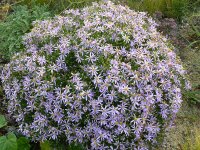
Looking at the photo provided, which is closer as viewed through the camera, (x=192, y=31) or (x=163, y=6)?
(x=192, y=31)

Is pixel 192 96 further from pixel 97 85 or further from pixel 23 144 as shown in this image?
pixel 23 144

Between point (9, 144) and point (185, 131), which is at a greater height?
point (9, 144)

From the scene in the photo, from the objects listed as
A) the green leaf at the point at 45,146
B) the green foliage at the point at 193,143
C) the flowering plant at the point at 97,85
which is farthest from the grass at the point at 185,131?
the green leaf at the point at 45,146

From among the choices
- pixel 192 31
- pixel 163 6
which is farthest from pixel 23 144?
pixel 163 6

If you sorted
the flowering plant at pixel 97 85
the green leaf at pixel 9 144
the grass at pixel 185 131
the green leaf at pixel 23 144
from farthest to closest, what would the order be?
the grass at pixel 185 131 → the green leaf at pixel 23 144 → the green leaf at pixel 9 144 → the flowering plant at pixel 97 85

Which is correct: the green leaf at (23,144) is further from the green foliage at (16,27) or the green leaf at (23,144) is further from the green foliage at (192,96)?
the green foliage at (192,96)

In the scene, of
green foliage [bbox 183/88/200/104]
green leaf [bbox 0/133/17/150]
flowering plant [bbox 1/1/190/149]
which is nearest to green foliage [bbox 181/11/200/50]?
green foliage [bbox 183/88/200/104]
